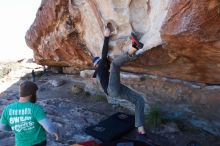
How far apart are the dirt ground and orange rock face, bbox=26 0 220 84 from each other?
2.53ft

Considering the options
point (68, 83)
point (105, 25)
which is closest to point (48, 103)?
point (68, 83)

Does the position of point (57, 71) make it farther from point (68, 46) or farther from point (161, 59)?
point (161, 59)

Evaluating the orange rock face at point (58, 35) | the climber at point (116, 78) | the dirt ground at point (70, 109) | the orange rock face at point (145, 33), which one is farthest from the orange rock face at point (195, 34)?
the orange rock face at point (58, 35)

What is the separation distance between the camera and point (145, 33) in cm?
465

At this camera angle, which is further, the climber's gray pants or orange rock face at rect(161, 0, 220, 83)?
the climber's gray pants

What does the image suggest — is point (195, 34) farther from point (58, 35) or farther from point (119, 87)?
point (58, 35)

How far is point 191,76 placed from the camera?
4988mm

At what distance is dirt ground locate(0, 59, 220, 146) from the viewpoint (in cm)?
512

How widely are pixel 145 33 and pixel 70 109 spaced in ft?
8.79

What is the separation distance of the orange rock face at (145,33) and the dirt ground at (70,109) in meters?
0.77

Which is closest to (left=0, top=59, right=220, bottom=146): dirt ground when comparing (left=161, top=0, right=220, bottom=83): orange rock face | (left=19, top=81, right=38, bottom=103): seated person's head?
(left=161, top=0, right=220, bottom=83): orange rock face

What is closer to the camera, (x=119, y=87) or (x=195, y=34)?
(x=195, y=34)

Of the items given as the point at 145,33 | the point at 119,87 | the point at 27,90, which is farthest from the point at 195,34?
the point at 27,90

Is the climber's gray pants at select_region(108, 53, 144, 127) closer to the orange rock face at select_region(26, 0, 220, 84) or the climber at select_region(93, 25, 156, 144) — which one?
the climber at select_region(93, 25, 156, 144)
